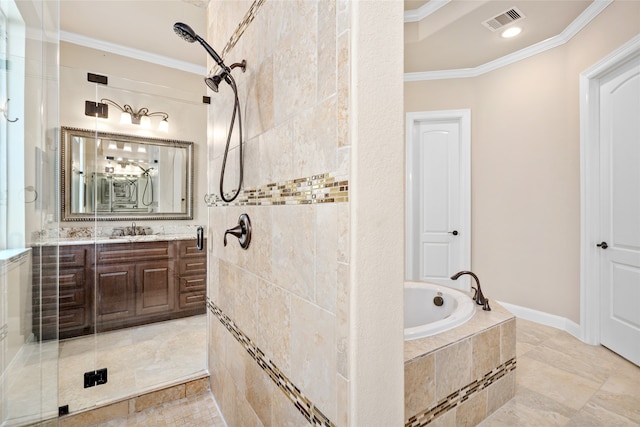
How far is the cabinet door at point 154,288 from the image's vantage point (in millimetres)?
2410

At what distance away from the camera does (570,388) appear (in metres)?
1.84

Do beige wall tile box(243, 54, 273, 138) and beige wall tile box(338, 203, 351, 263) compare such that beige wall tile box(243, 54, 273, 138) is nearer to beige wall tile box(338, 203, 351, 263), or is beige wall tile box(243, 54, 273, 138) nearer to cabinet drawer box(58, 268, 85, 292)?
beige wall tile box(338, 203, 351, 263)

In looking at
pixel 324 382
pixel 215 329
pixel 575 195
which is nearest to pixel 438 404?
pixel 324 382

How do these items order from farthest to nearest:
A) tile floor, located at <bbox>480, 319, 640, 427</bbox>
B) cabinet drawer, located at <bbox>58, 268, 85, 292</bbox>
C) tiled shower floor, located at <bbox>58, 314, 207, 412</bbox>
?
1. cabinet drawer, located at <bbox>58, 268, 85, 292</bbox>
2. tiled shower floor, located at <bbox>58, 314, 207, 412</bbox>
3. tile floor, located at <bbox>480, 319, 640, 427</bbox>

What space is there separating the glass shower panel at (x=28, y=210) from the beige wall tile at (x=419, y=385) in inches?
72.1

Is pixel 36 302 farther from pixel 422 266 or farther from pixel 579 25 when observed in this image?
pixel 579 25

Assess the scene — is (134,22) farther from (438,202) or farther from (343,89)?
(438,202)

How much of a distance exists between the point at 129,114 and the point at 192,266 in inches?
48.2

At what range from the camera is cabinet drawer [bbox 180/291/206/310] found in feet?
7.62

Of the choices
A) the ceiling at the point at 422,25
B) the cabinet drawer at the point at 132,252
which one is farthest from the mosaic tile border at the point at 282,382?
the ceiling at the point at 422,25

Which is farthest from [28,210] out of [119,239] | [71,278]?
[71,278]

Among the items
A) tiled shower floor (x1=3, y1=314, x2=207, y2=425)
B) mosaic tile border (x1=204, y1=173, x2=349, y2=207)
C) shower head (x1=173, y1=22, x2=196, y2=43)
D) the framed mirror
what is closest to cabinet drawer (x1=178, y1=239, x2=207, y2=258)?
the framed mirror

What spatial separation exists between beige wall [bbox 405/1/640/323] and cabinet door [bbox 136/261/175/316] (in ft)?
9.84

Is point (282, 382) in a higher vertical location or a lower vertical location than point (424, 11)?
lower
